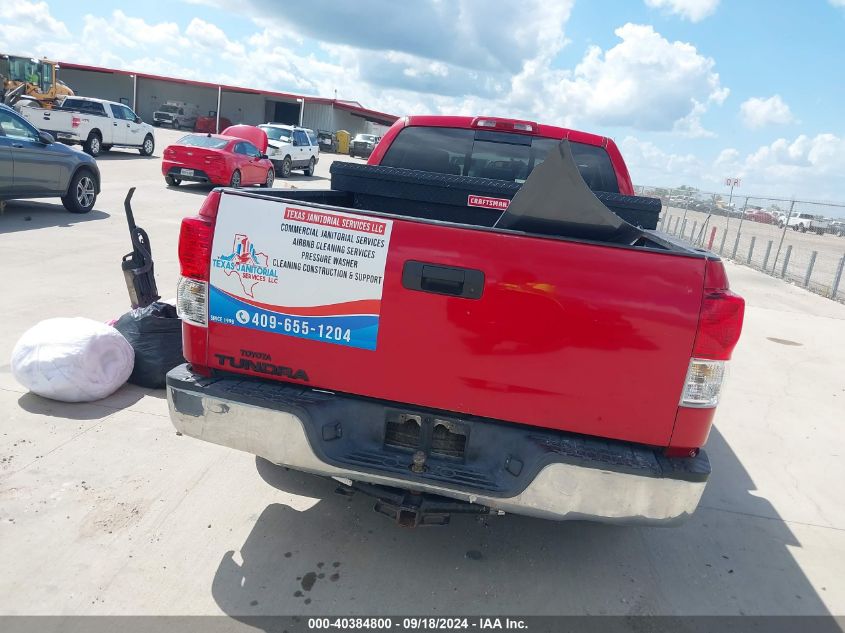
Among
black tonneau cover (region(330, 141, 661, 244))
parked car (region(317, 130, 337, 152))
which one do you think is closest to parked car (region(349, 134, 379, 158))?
parked car (region(317, 130, 337, 152))

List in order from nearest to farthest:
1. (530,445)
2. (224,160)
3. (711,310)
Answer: (711,310) < (530,445) < (224,160)

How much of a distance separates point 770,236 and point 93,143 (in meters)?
23.9

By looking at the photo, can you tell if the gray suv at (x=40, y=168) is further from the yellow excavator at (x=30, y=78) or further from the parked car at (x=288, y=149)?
the yellow excavator at (x=30, y=78)

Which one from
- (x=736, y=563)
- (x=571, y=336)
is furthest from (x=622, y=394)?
(x=736, y=563)

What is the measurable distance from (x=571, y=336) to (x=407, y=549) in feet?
4.90

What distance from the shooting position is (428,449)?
110 inches

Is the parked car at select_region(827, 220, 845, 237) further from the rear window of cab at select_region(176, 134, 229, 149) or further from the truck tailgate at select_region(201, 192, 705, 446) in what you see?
the truck tailgate at select_region(201, 192, 705, 446)

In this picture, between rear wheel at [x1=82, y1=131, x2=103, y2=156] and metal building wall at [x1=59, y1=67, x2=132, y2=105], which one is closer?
rear wheel at [x1=82, y1=131, x2=103, y2=156]

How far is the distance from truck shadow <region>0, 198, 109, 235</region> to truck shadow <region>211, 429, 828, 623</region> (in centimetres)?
830

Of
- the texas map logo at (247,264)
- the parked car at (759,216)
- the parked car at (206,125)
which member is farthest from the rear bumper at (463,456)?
the parked car at (206,125)

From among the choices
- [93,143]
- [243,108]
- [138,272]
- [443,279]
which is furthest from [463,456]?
[243,108]

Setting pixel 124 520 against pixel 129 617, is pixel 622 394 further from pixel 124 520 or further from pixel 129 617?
pixel 124 520

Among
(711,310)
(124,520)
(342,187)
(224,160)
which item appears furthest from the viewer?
(224,160)

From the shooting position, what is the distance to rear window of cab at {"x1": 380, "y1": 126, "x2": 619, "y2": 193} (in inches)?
188
